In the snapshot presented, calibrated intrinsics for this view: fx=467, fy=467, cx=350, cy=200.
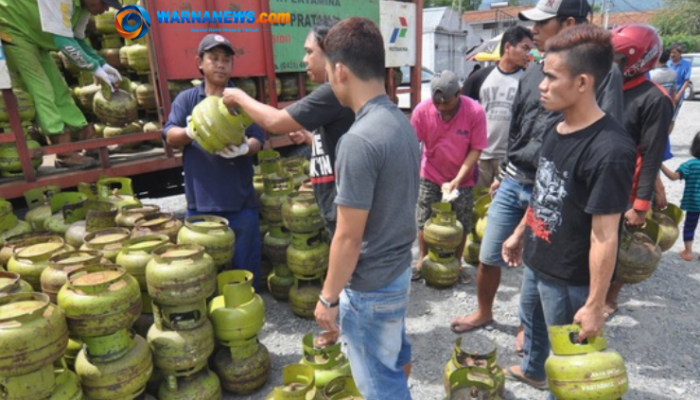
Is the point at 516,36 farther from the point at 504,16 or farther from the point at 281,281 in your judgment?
the point at 504,16

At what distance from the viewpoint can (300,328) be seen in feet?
12.7

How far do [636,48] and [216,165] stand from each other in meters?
3.03

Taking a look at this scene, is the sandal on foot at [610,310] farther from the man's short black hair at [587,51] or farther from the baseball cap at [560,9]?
the man's short black hair at [587,51]

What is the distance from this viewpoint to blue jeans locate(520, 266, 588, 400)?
2.28m

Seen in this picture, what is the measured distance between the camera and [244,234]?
153 inches

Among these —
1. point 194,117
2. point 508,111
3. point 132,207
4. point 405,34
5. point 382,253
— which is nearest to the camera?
point 382,253

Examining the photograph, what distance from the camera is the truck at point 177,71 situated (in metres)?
3.97

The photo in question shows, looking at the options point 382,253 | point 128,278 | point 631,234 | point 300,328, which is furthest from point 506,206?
point 128,278

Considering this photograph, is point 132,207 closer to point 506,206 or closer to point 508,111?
point 506,206

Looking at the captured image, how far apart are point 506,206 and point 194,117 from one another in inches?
85.5

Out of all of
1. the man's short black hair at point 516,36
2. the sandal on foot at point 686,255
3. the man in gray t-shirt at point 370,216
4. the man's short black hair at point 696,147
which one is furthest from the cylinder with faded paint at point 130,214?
the sandal on foot at point 686,255

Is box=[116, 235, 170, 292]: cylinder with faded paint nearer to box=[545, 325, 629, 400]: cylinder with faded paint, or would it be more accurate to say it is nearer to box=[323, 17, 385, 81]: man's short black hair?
box=[323, 17, 385, 81]: man's short black hair

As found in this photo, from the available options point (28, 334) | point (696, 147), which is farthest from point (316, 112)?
point (696, 147)

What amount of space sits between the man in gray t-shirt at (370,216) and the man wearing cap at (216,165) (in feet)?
5.54
